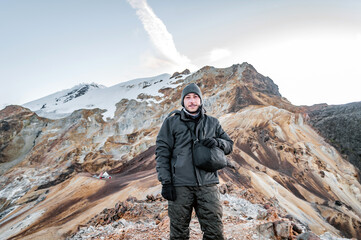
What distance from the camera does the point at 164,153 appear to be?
8.61 feet

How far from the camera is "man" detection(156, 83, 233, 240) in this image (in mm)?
2447

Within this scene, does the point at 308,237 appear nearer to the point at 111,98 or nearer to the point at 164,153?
the point at 164,153

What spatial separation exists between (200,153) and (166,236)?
285cm

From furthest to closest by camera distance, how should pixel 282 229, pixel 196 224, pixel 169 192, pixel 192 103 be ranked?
pixel 196 224
pixel 282 229
pixel 192 103
pixel 169 192

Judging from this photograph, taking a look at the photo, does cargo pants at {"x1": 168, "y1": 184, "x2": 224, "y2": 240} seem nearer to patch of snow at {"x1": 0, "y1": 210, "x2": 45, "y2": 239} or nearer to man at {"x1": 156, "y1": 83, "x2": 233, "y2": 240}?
man at {"x1": 156, "y1": 83, "x2": 233, "y2": 240}

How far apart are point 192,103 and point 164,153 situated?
817mm

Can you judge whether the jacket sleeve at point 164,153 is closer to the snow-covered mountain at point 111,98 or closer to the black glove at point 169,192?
the black glove at point 169,192

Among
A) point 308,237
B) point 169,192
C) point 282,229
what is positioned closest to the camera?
point 169,192

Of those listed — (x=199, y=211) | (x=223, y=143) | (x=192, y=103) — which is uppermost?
(x=192, y=103)

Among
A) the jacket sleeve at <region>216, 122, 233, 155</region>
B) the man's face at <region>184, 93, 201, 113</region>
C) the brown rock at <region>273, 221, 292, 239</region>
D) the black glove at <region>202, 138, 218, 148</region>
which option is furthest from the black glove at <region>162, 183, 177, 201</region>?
the brown rock at <region>273, 221, 292, 239</region>

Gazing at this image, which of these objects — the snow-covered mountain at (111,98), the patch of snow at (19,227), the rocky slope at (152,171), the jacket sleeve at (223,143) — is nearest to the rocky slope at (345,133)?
the rocky slope at (152,171)

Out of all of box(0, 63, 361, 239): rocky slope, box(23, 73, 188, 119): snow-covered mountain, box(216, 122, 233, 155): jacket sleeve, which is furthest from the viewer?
box(23, 73, 188, 119): snow-covered mountain

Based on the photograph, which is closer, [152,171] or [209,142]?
[209,142]

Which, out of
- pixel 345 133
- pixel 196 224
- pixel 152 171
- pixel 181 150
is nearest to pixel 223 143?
pixel 181 150
